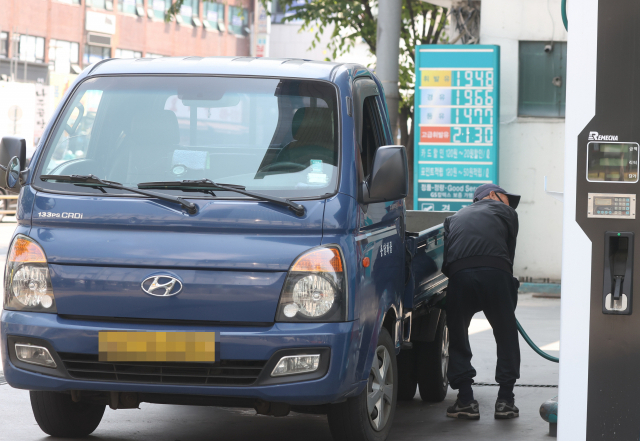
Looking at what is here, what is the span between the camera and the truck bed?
19.9 feet

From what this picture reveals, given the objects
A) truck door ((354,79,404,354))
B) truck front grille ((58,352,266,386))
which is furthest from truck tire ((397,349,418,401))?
truck front grille ((58,352,266,386))

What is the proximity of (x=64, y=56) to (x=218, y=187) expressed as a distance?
4975cm

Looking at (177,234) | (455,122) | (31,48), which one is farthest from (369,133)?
(31,48)

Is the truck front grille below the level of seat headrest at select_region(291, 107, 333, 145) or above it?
below

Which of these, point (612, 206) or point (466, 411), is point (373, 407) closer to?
point (466, 411)

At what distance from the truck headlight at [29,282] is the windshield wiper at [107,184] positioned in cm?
37

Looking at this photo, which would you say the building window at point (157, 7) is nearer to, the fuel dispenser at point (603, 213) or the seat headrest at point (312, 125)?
the seat headrest at point (312, 125)

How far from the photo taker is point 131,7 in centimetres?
5772

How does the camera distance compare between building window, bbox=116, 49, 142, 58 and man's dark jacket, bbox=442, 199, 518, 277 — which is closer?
man's dark jacket, bbox=442, 199, 518, 277

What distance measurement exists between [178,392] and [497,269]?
2.56 meters

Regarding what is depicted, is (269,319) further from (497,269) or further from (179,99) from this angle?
(497,269)

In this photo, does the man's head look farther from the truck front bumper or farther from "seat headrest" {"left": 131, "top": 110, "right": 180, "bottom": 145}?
"seat headrest" {"left": 131, "top": 110, "right": 180, "bottom": 145}

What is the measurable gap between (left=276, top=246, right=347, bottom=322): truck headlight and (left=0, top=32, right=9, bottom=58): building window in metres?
46.0

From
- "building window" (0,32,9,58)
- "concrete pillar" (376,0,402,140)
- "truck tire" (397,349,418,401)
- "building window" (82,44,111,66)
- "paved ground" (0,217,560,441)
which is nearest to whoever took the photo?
"paved ground" (0,217,560,441)
